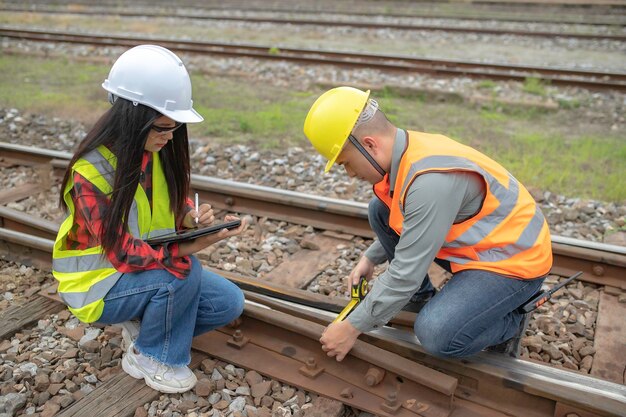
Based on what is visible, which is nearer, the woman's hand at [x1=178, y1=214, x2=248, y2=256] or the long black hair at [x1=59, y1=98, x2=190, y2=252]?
the long black hair at [x1=59, y1=98, x2=190, y2=252]

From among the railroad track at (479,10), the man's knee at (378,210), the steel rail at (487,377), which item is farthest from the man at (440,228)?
the railroad track at (479,10)

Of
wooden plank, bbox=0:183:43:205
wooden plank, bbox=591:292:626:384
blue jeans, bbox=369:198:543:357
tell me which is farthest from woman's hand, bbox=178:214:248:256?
wooden plank, bbox=0:183:43:205

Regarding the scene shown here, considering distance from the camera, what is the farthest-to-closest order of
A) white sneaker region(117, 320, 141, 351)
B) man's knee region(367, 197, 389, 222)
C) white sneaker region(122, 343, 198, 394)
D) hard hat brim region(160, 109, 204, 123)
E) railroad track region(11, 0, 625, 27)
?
railroad track region(11, 0, 625, 27) → man's knee region(367, 197, 389, 222) → white sneaker region(117, 320, 141, 351) → white sneaker region(122, 343, 198, 394) → hard hat brim region(160, 109, 204, 123)

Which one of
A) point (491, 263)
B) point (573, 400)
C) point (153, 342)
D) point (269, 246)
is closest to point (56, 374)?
point (153, 342)

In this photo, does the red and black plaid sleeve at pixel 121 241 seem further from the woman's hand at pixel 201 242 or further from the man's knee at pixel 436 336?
the man's knee at pixel 436 336

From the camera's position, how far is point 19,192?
5871 mm

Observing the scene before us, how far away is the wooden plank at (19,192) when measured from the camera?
574 cm

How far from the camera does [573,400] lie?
2.86m

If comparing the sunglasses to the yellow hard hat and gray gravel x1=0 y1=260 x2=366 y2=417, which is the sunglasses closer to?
the yellow hard hat

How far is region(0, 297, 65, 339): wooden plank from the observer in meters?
3.78

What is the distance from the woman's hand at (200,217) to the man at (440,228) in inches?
30.3

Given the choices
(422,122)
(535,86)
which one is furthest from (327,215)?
(535,86)

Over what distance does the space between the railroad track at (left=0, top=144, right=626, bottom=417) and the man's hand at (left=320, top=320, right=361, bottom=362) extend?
13cm

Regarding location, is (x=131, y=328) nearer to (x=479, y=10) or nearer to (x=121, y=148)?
(x=121, y=148)
